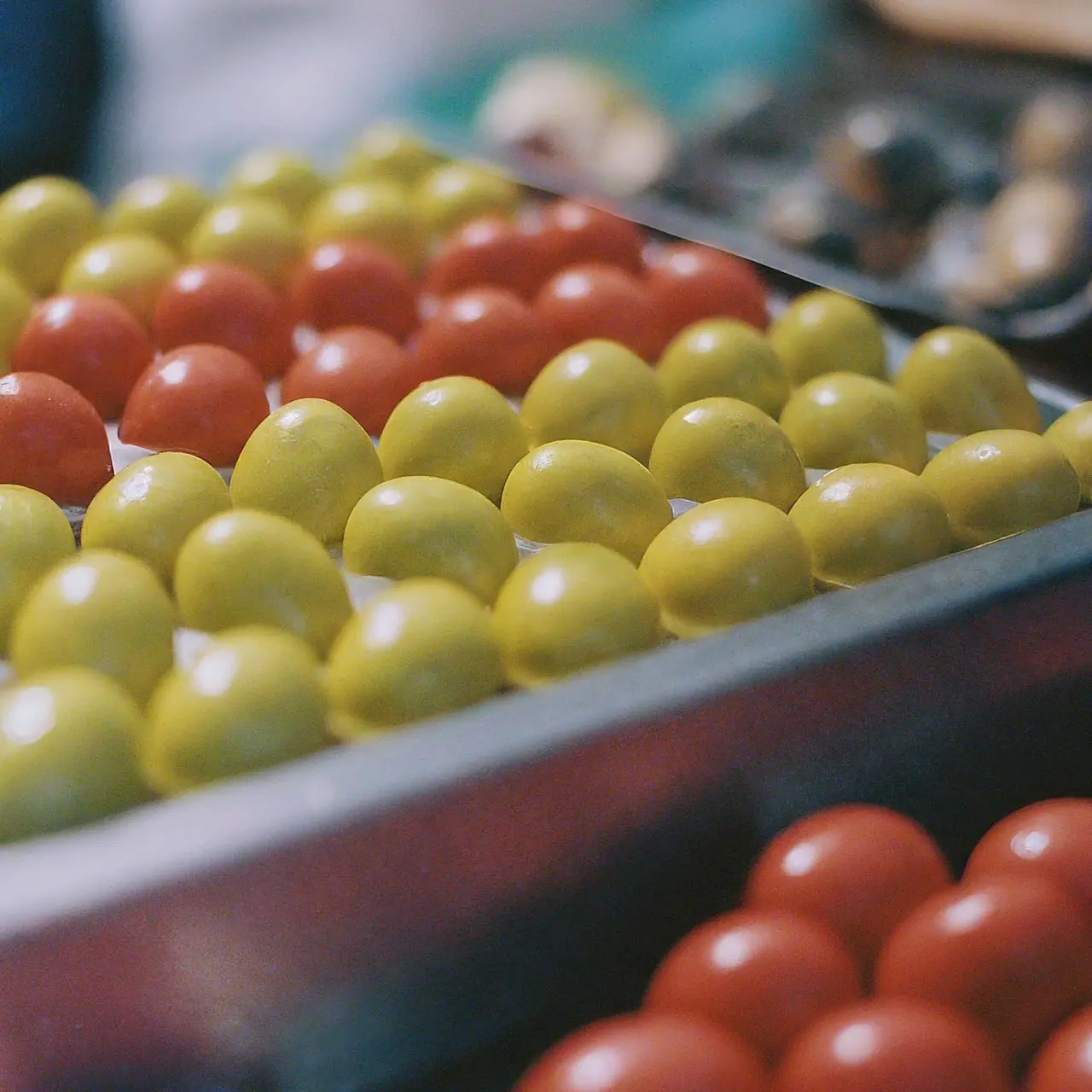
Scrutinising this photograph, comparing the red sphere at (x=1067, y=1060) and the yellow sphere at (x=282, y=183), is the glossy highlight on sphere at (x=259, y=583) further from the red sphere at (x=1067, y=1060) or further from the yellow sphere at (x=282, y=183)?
the yellow sphere at (x=282, y=183)

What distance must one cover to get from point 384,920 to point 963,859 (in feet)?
1.38

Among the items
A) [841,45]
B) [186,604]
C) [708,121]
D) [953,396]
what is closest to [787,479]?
[953,396]

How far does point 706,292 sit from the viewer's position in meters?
1.37

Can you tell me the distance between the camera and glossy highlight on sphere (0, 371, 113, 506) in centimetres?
101

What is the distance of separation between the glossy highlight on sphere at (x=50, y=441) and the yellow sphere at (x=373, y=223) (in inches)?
20.7

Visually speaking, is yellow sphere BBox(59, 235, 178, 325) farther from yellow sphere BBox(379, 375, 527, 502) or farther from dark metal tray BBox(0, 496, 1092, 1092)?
dark metal tray BBox(0, 496, 1092, 1092)

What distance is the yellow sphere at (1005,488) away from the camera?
37.6 inches

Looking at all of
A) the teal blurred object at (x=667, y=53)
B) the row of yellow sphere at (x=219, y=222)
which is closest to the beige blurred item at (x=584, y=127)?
the teal blurred object at (x=667, y=53)

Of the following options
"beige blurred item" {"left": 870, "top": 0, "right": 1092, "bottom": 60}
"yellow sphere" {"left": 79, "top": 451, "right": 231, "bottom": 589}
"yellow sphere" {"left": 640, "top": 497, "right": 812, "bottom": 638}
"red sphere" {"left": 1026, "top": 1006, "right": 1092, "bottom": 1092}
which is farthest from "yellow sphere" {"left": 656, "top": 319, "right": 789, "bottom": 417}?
Result: "beige blurred item" {"left": 870, "top": 0, "right": 1092, "bottom": 60}

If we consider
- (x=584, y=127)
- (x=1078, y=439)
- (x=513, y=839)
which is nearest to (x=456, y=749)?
(x=513, y=839)

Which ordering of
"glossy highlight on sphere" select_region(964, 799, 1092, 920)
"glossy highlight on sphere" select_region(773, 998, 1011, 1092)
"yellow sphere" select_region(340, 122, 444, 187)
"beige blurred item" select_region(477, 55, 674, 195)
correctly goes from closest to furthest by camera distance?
1. "glossy highlight on sphere" select_region(773, 998, 1011, 1092)
2. "glossy highlight on sphere" select_region(964, 799, 1092, 920)
3. "yellow sphere" select_region(340, 122, 444, 187)
4. "beige blurred item" select_region(477, 55, 674, 195)

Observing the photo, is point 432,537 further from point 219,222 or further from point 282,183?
point 282,183

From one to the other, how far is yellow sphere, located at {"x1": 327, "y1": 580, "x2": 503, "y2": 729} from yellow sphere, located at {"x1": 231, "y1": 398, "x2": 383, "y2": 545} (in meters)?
0.17

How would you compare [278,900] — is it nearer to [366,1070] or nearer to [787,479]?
[366,1070]
